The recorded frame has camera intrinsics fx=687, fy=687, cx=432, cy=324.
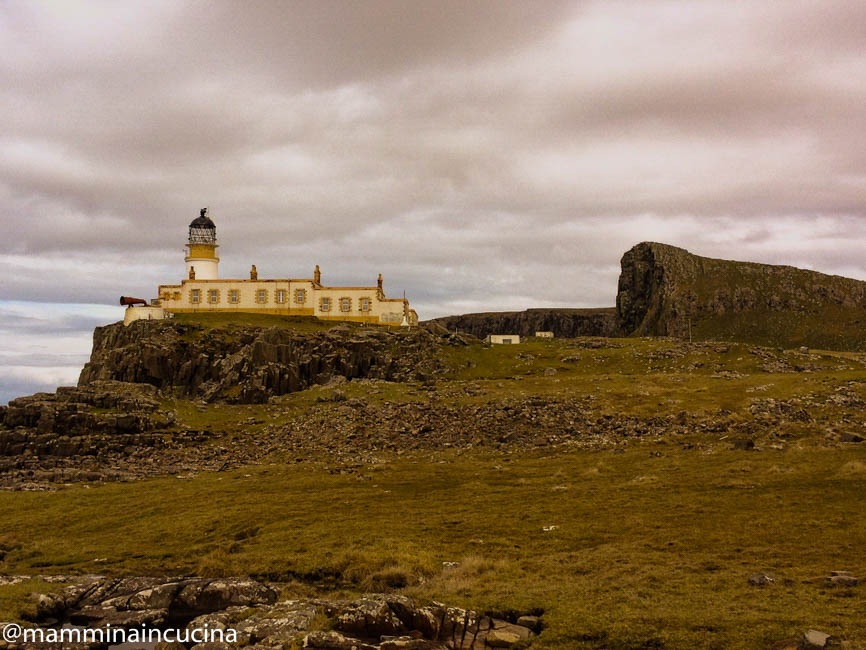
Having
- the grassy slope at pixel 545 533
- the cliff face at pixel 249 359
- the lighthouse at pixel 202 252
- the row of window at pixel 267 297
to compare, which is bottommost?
the grassy slope at pixel 545 533

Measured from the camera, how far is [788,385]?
65812 millimetres

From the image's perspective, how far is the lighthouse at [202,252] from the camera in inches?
4875

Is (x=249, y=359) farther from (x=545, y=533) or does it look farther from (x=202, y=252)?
(x=545, y=533)

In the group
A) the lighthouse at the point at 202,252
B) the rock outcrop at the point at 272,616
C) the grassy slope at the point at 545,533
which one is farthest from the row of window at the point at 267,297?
the rock outcrop at the point at 272,616

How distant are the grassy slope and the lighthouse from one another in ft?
259

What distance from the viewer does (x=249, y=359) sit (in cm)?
8575

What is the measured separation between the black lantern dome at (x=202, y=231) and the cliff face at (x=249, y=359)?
30284 millimetres

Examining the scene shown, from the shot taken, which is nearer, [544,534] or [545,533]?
[544,534]

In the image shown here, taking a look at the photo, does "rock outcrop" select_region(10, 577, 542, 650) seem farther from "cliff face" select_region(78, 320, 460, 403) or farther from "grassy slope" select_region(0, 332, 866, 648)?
"cliff face" select_region(78, 320, 460, 403)

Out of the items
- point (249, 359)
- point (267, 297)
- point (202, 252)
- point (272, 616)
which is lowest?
point (272, 616)

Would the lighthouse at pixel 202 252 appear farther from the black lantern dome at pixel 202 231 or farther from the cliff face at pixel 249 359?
the cliff face at pixel 249 359

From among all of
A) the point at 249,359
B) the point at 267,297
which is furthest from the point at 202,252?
the point at 249,359

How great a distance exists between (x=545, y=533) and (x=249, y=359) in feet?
201

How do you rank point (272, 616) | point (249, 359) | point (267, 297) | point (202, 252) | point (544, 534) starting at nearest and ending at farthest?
point (272, 616)
point (544, 534)
point (249, 359)
point (267, 297)
point (202, 252)
